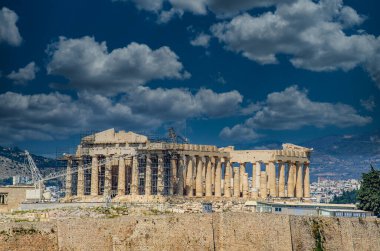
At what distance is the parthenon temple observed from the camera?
108 meters

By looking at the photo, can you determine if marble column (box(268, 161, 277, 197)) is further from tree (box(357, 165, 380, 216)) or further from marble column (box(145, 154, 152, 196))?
marble column (box(145, 154, 152, 196))

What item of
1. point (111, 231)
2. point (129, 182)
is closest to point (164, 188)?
point (129, 182)

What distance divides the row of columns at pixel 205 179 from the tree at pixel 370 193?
48.8 ft

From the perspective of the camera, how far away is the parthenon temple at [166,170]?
108 meters

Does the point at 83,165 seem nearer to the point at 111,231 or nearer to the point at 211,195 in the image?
the point at 211,195

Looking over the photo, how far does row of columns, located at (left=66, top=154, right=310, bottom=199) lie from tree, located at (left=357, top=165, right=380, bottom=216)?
48.8ft

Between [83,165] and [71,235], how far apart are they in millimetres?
48103

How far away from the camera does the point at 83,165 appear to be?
112750 mm

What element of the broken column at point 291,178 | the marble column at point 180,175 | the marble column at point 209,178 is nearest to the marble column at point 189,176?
the marble column at point 180,175

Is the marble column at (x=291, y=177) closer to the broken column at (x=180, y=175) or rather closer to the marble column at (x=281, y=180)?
the marble column at (x=281, y=180)

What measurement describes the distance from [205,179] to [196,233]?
41.5 meters

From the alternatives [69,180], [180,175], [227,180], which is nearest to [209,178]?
[227,180]

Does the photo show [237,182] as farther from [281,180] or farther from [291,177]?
[291,177]

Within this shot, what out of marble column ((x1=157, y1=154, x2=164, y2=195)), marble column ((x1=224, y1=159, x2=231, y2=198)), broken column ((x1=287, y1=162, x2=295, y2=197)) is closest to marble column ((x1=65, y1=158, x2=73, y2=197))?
marble column ((x1=157, y1=154, x2=164, y2=195))
